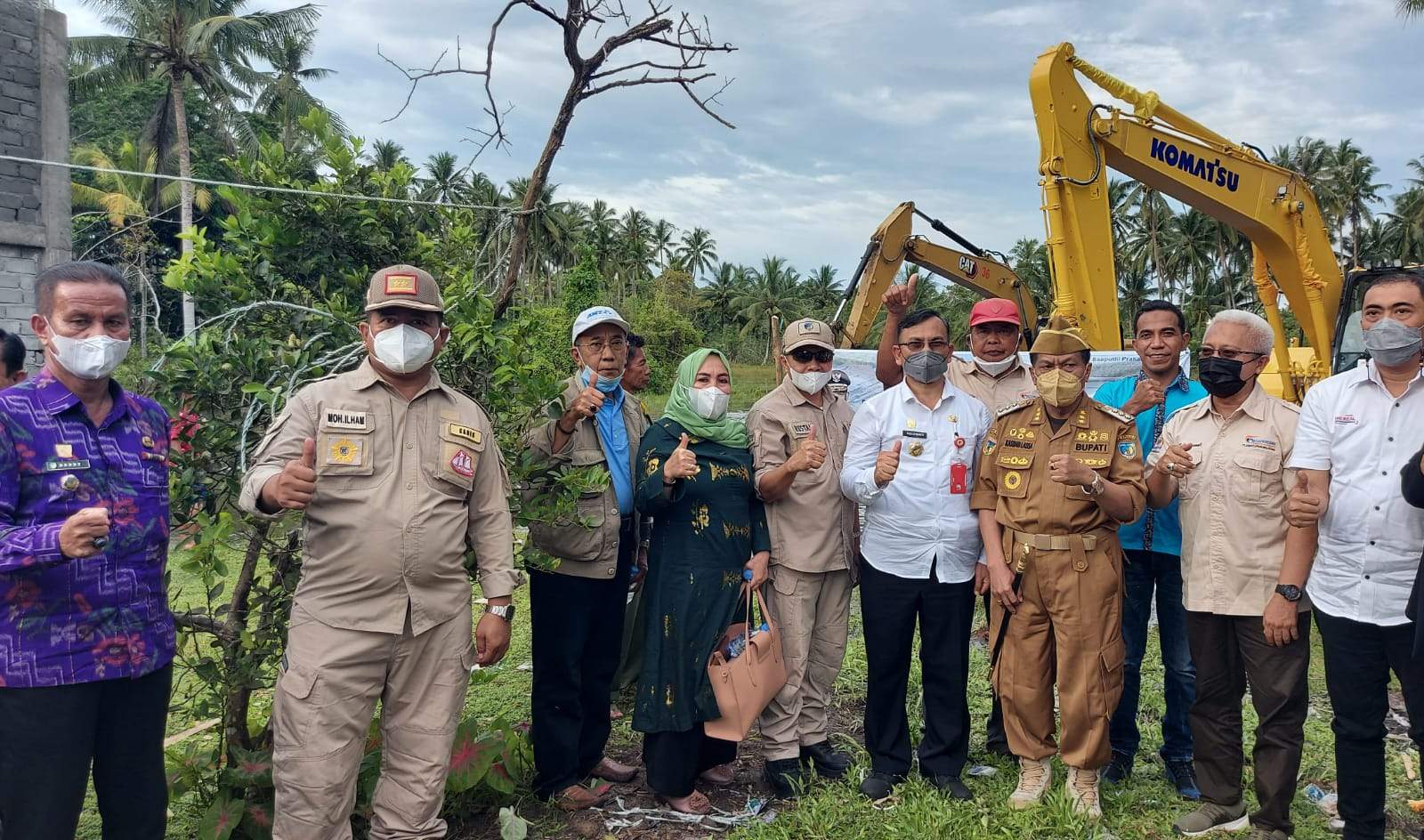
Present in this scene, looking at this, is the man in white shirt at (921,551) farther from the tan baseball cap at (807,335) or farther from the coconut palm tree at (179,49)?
the coconut palm tree at (179,49)

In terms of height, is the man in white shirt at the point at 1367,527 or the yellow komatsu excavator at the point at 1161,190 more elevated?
the yellow komatsu excavator at the point at 1161,190

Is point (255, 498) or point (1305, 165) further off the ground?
point (1305, 165)

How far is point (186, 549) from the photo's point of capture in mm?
2783

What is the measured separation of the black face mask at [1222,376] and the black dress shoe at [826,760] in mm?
2283

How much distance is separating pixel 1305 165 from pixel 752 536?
4425cm

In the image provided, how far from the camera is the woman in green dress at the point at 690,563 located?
362 centimetres

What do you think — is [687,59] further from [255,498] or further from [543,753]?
[543,753]

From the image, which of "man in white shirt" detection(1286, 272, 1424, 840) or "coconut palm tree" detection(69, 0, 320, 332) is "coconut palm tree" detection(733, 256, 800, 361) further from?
"man in white shirt" detection(1286, 272, 1424, 840)

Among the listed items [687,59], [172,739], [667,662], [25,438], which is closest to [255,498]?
[25,438]

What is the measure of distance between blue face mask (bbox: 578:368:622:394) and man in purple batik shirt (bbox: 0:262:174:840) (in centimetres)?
163

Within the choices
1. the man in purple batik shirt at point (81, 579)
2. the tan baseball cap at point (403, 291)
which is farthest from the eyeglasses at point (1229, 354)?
the man in purple batik shirt at point (81, 579)

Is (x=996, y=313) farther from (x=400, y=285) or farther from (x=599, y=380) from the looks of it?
(x=400, y=285)

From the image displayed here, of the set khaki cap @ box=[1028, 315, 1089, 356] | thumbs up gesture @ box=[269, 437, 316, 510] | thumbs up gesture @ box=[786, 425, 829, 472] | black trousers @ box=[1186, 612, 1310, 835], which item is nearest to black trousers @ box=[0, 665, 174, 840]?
thumbs up gesture @ box=[269, 437, 316, 510]

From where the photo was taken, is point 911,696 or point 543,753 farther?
point 911,696
